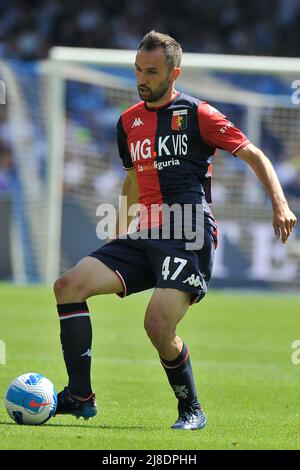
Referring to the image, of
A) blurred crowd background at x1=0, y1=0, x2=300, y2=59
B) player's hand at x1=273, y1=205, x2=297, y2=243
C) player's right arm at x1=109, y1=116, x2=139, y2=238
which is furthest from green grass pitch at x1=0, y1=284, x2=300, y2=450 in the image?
blurred crowd background at x1=0, y1=0, x2=300, y2=59

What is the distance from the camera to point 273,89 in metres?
22.4

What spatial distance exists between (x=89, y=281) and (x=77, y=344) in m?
0.41

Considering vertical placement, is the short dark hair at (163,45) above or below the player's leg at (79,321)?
above

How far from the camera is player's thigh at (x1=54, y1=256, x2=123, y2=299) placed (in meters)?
6.14

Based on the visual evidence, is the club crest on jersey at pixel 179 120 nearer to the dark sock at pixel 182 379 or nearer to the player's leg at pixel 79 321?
the player's leg at pixel 79 321

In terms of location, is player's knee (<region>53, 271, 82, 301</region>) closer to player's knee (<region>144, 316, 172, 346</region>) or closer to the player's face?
player's knee (<region>144, 316, 172, 346</region>)

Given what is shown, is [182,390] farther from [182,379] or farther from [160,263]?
[160,263]

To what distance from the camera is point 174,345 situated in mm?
6168

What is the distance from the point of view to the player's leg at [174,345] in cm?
602

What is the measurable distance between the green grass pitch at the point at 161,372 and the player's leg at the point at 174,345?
136 mm

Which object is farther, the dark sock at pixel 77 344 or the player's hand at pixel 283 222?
the dark sock at pixel 77 344

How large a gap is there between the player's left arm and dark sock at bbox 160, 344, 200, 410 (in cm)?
103

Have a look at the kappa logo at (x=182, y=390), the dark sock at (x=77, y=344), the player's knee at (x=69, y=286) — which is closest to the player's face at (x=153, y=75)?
the player's knee at (x=69, y=286)
